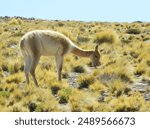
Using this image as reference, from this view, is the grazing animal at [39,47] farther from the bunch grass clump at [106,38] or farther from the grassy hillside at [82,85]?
the bunch grass clump at [106,38]

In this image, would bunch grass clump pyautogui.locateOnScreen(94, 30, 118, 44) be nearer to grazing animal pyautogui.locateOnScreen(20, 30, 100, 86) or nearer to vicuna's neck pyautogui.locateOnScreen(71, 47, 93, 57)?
vicuna's neck pyautogui.locateOnScreen(71, 47, 93, 57)

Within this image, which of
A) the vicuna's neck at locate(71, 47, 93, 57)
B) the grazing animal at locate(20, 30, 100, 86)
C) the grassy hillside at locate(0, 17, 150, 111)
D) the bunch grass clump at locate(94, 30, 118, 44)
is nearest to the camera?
the grassy hillside at locate(0, 17, 150, 111)

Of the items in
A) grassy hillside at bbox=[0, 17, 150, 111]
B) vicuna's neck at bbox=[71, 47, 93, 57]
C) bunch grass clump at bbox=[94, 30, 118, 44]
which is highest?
vicuna's neck at bbox=[71, 47, 93, 57]

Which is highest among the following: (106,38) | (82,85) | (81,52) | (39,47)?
(39,47)

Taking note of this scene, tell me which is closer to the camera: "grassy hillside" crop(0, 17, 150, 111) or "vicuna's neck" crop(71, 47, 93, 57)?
"grassy hillside" crop(0, 17, 150, 111)

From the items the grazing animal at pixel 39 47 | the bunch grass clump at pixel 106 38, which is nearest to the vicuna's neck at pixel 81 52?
the grazing animal at pixel 39 47

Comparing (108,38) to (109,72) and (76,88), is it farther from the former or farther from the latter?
(76,88)

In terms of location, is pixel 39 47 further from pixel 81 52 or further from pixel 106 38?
pixel 106 38

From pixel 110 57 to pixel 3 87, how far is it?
666 centimetres

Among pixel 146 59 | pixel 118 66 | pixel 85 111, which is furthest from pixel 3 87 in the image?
pixel 146 59

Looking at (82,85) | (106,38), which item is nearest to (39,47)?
(82,85)

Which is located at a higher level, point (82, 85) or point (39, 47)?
point (39, 47)

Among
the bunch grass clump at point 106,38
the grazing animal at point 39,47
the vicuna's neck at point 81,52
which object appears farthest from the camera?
the bunch grass clump at point 106,38

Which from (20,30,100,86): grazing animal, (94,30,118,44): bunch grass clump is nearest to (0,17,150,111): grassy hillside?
(20,30,100,86): grazing animal
